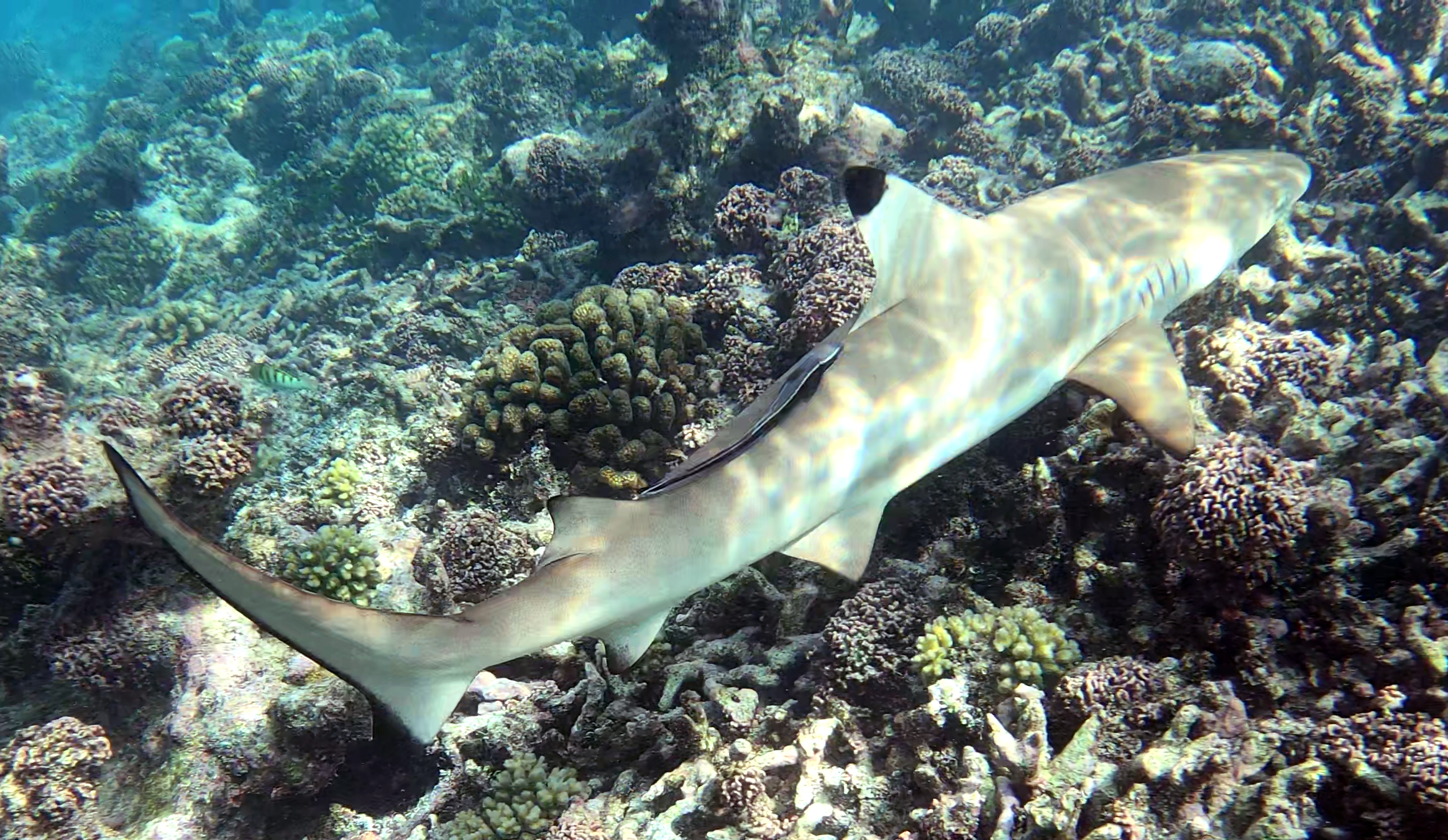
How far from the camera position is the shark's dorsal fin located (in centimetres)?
255

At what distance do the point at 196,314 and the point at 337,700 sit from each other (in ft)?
38.0

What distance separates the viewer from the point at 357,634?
7.40 feet

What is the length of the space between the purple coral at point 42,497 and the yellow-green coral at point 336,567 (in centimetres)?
133

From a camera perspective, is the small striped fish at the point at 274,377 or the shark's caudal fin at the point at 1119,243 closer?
the shark's caudal fin at the point at 1119,243

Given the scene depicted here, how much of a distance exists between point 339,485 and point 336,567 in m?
1.07

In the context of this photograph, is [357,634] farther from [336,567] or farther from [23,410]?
[23,410]

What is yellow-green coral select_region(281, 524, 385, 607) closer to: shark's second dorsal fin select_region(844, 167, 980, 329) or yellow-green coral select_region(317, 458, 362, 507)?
yellow-green coral select_region(317, 458, 362, 507)

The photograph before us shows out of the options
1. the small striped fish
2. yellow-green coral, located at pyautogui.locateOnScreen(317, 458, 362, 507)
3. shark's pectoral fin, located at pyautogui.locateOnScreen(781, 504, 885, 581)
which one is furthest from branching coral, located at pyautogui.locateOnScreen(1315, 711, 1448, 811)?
the small striped fish

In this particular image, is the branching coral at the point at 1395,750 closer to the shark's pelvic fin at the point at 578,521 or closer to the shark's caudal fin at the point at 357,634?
the shark's pelvic fin at the point at 578,521

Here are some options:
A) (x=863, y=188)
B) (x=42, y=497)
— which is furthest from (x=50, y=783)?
(x=863, y=188)

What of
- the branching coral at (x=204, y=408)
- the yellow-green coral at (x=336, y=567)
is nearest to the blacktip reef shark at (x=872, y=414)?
the yellow-green coral at (x=336, y=567)

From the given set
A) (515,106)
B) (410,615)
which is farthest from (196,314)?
(410,615)

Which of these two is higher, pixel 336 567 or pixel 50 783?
pixel 336 567

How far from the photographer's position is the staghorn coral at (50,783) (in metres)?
4.07
